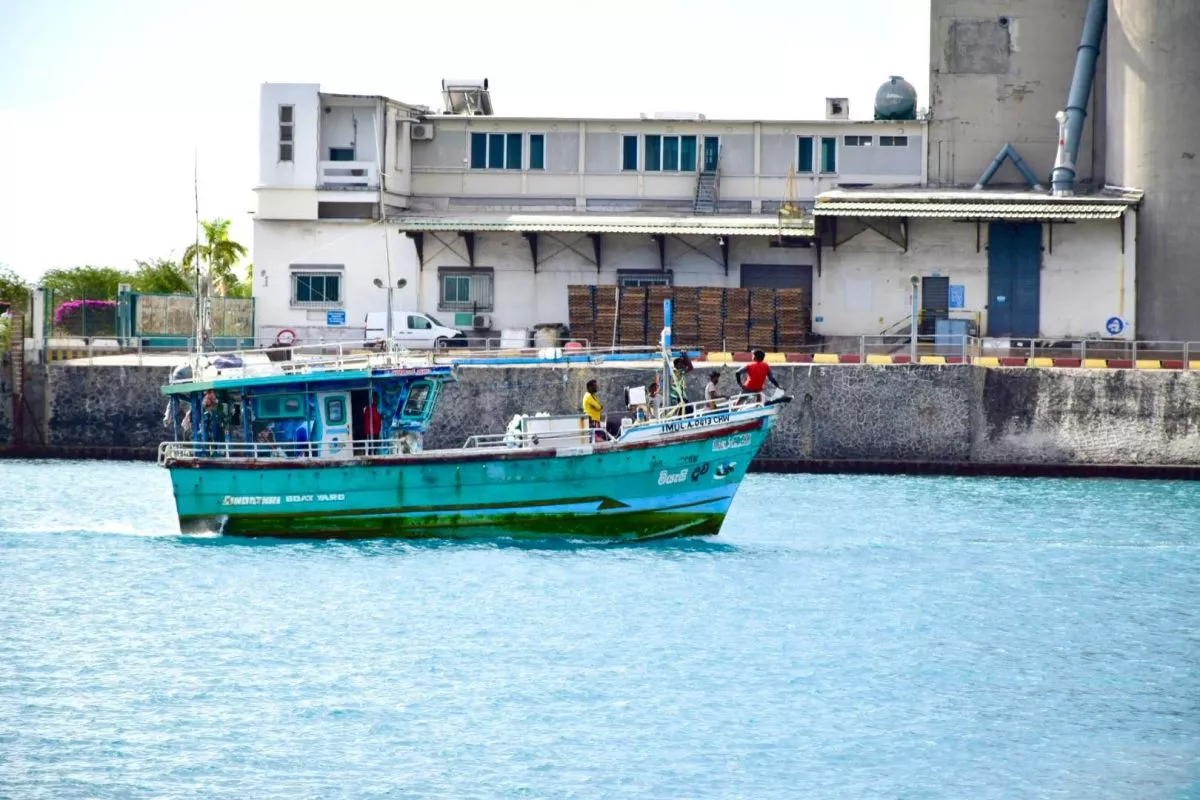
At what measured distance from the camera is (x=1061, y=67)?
60.3 m

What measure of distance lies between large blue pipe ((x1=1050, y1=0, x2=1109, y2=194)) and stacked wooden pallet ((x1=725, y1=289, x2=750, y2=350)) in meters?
9.80

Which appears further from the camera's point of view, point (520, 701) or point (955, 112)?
point (955, 112)

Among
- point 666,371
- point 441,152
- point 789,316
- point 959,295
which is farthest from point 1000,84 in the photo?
point 666,371

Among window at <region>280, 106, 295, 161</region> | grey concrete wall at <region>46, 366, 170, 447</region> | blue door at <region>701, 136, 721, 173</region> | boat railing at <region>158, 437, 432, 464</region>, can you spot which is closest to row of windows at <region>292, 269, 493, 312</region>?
window at <region>280, 106, 295, 161</region>

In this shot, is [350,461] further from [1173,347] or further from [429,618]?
[1173,347]

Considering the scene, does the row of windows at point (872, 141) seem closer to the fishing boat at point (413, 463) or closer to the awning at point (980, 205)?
the awning at point (980, 205)

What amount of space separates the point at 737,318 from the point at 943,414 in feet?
24.3

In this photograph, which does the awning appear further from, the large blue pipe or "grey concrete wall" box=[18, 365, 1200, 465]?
"grey concrete wall" box=[18, 365, 1200, 465]

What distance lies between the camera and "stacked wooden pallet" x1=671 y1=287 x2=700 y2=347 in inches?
2176

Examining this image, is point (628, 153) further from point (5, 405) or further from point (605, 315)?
point (5, 405)

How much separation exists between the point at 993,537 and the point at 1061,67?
25.3 meters

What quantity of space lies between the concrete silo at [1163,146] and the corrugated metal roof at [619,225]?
9422 millimetres

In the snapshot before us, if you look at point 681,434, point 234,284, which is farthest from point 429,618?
point 234,284

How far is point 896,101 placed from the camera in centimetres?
6084
